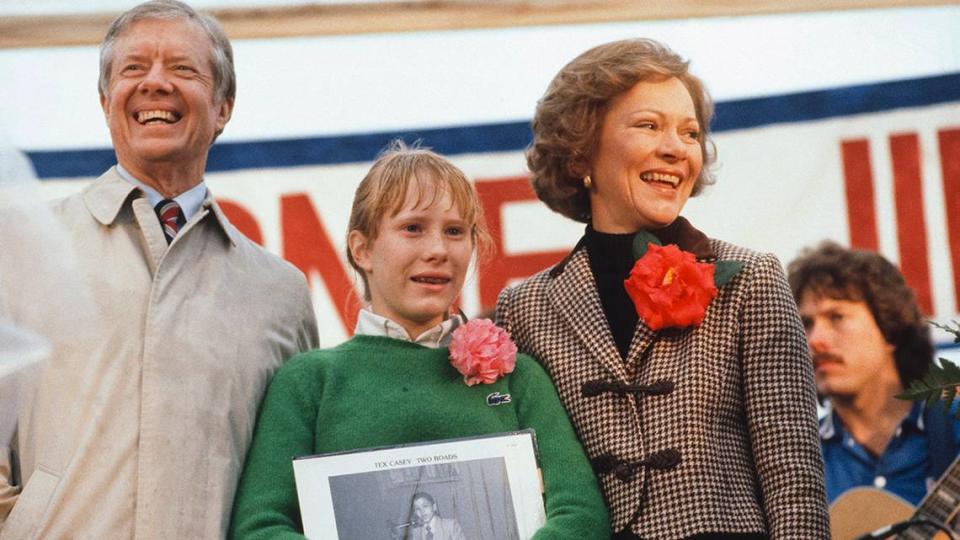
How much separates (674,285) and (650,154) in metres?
0.33

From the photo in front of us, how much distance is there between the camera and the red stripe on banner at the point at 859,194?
473cm

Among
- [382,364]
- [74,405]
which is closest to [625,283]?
[382,364]

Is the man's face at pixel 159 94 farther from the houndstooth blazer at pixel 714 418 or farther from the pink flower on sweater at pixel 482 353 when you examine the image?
the houndstooth blazer at pixel 714 418

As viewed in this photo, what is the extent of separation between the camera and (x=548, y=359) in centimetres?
294

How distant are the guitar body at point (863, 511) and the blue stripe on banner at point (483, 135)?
129 centimetres

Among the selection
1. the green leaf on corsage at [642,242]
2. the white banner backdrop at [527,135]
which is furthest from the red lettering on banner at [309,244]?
the green leaf on corsage at [642,242]

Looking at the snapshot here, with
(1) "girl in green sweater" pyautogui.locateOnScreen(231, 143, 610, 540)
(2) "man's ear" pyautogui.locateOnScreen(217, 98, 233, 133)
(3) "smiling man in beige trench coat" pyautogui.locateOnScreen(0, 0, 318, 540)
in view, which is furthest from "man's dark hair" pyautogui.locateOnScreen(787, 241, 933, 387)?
(2) "man's ear" pyautogui.locateOnScreen(217, 98, 233, 133)

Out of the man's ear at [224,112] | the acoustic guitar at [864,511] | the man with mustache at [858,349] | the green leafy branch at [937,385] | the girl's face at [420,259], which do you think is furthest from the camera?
the man with mustache at [858,349]

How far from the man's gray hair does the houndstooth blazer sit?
1018mm

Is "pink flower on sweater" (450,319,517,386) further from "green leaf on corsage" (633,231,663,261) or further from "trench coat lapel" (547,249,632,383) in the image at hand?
"green leaf on corsage" (633,231,663,261)

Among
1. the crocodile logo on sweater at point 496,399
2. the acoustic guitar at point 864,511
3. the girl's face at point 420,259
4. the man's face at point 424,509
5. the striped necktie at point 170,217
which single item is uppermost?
the striped necktie at point 170,217

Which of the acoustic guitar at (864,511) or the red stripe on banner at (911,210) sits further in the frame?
the red stripe on banner at (911,210)

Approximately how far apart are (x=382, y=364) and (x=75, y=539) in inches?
27.1

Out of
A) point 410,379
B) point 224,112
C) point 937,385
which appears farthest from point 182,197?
point 937,385
